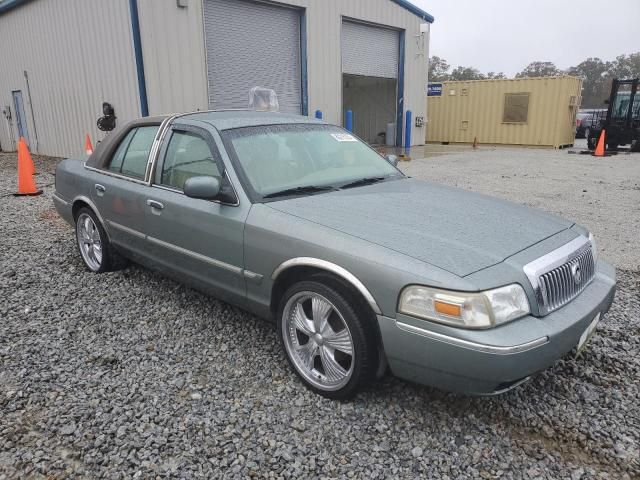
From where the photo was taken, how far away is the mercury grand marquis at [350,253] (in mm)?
2172

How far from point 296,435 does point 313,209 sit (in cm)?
120

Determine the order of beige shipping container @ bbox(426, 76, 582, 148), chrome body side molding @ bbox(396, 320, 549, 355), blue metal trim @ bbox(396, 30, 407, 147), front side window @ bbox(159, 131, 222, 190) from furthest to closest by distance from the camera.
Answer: beige shipping container @ bbox(426, 76, 582, 148), blue metal trim @ bbox(396, 30, 407, 147), front side window @ bbox(159, 131, 222, 190), chrome body side molding @ bbox(396, 320, 549, 355)

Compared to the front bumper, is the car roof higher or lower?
higher

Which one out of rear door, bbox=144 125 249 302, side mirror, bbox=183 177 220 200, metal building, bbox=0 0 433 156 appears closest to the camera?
side mirror, bbox=183 177 220 200

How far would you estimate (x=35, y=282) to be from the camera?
4.39 metres

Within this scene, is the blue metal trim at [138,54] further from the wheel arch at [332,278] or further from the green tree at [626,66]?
the green tree at [626,66]

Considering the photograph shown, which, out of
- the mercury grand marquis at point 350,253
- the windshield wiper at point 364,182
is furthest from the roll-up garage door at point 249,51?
the windshield wiper at point 364,182

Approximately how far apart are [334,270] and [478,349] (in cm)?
77

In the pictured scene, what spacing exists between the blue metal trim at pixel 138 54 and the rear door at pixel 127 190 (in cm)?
698

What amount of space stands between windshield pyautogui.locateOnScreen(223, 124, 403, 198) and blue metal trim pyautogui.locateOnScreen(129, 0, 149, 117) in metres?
8.04

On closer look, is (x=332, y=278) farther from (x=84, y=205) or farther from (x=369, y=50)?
(x=369, y=50)

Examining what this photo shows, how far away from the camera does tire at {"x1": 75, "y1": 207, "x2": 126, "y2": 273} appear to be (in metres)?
4.41

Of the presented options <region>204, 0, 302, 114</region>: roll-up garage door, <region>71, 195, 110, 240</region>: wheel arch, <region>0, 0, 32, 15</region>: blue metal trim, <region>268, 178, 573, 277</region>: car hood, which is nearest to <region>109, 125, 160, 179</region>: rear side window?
<region>71, 195, 110, 240</region>: wheel arch

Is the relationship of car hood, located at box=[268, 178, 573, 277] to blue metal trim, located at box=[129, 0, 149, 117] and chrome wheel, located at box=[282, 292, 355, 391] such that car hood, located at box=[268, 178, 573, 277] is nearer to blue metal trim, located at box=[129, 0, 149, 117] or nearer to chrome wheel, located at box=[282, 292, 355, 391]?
chrome wheel, located at box=[282, 292, 355, 391]
